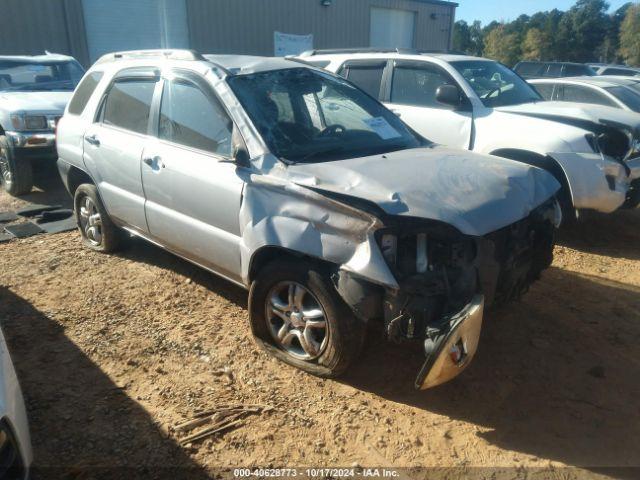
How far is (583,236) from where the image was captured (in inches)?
229

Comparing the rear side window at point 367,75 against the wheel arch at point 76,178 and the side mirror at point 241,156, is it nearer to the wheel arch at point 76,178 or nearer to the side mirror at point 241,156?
the wheel arch at point 76,178

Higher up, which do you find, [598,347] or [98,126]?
[98,126]

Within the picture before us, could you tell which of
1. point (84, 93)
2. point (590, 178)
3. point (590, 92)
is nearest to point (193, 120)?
point (84, 93)

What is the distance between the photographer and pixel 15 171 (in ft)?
23.2

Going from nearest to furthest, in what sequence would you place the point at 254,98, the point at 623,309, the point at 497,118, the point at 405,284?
the point at 405,284 → the point at 254,98 → the point at 623,309 → the point at 497,118

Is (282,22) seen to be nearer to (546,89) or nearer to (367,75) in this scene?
(546,89)

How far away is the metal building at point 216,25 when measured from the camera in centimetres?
1280

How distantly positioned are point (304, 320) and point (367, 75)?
443 centimetres

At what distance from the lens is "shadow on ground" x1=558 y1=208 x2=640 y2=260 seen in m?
5.38

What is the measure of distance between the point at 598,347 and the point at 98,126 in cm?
440

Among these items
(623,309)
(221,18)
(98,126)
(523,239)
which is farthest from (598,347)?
(221,18)

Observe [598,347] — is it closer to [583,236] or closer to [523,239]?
[523,239]


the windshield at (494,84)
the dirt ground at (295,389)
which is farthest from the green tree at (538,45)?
the dirt ground at (295,389)

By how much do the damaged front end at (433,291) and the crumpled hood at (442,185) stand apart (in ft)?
0.32
